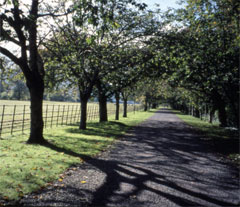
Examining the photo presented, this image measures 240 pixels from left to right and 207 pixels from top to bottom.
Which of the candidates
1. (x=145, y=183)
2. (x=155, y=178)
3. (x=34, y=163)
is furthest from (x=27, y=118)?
(x=145, y=183)

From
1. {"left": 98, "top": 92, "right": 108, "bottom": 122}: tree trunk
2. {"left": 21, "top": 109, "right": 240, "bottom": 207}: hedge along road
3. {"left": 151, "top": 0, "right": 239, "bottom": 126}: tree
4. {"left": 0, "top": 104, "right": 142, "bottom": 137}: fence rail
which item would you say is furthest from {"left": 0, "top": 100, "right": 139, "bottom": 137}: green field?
{"left": 151, "top": 0, "right": 239, "bottom": 126}: tree

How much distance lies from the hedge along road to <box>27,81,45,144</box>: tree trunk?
163 inches

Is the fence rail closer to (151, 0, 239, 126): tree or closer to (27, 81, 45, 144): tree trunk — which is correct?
(27, 81, 45, 144): tree trunk

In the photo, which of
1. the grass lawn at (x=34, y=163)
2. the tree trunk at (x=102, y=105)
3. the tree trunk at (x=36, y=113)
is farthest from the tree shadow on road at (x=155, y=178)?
the tree trunk at (x=102, y=105)

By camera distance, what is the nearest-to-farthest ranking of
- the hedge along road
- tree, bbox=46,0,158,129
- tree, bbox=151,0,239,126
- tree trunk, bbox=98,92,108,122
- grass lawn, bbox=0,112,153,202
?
the hedge along road → grass lawn, bbox=0,112,153,202 → tree, bbox=151,0,239,126 → tree, bbox=46,0,158,129 → tree trunk, bbox=98,92,108,122

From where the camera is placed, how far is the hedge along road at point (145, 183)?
480cm

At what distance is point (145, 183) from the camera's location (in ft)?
19.4

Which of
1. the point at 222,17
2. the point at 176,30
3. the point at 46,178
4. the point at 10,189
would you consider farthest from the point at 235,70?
the point at 10,189

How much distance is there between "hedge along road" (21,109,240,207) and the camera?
189 inches

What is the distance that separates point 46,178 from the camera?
605cm

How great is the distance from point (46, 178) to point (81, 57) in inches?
354

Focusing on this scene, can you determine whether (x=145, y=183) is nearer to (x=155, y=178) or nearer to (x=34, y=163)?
(x=155, y=178)

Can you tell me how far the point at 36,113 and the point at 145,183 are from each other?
7.48 meters

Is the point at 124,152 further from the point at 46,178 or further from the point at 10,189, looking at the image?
the point at 10,189
